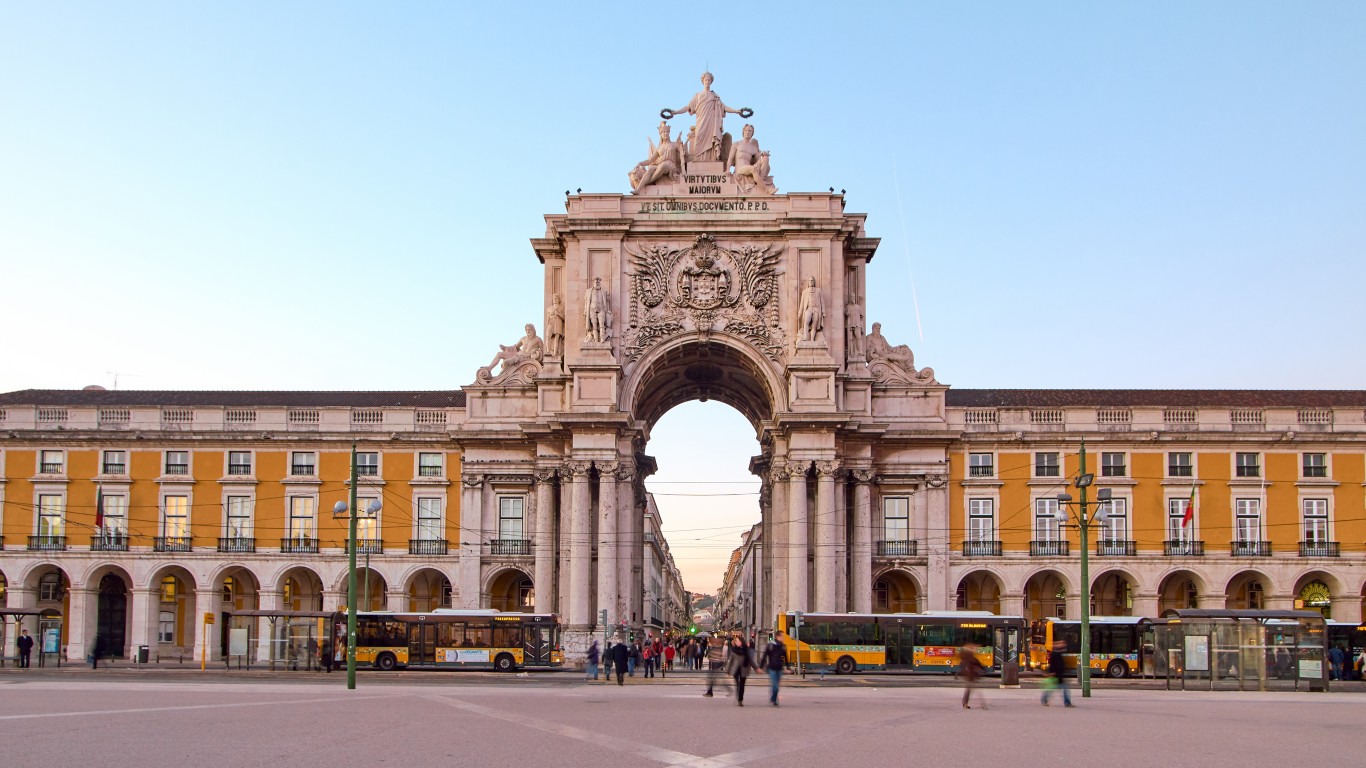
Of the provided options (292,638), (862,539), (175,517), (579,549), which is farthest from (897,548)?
(175,517)

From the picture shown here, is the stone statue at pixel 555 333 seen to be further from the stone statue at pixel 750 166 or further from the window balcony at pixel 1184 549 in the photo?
the window balcony at pixel 1184 549

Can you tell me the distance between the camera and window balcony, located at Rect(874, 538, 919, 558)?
68.2m

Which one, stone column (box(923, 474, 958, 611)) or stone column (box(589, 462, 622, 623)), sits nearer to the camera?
stone column (box(589, 462, 622, 623))

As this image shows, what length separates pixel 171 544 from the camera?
69812mm

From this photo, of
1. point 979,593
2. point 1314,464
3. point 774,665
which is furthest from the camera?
point 979,593

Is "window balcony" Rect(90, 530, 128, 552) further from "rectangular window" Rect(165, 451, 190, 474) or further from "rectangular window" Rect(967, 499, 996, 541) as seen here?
"rectangular window" Rect(967, 499, 996, 541)

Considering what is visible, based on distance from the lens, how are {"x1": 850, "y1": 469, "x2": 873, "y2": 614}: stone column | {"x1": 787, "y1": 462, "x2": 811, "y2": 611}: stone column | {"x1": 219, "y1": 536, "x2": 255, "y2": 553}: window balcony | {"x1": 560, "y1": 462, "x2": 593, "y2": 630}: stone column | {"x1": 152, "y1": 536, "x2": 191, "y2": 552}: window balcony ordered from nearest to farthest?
{"x1": 787, "y1": 462, "x2": 811, "y2": 611}: stone column → {"x1": 560, "y1": 462, "x2": 593, "y2": 630}: stone column → {"x1": 850, "y1": 469, "x2": 873, "y2": 614}: stone column → {"x1": 219, "y1": 536, "x2": 255, "y2": 553}: window balcony → {"x1": 152, "y1": 536, "x2": 191, "y2": 552}: window balcony

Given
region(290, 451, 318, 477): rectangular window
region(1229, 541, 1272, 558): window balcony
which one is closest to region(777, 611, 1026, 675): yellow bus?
region(1229, 541, 1272, 558): window balcony

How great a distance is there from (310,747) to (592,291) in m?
45.4

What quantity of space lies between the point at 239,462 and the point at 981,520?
1388 inches

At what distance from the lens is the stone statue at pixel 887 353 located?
69.8 meters

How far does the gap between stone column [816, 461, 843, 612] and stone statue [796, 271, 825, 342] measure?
5.92 meters

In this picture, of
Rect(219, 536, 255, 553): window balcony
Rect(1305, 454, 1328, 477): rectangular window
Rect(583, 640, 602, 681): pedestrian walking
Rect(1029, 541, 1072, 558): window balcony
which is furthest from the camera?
Rect(219, 536, 255, 553): window balcony

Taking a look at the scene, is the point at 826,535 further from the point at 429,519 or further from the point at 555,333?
the point at 429,519
